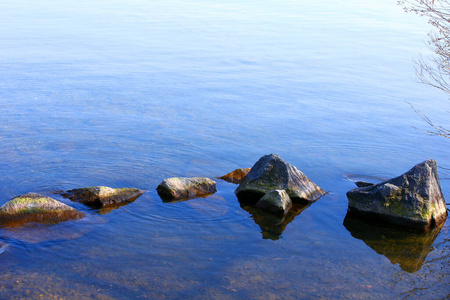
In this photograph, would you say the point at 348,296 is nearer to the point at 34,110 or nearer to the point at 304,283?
the point at 304,283

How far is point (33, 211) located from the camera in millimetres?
9477

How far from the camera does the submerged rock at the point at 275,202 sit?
10570 millimetres

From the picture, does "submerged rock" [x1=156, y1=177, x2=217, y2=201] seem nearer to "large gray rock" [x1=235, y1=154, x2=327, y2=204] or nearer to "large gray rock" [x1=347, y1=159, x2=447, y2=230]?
"large gray rock" [x1=235, y1=154, x2=327, y2=204]

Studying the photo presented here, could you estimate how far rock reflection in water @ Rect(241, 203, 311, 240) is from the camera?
32.3ft

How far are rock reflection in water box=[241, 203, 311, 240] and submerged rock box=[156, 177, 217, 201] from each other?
3.44 feet

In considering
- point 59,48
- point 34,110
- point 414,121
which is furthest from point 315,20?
point 34,110

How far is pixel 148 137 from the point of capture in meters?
14.9

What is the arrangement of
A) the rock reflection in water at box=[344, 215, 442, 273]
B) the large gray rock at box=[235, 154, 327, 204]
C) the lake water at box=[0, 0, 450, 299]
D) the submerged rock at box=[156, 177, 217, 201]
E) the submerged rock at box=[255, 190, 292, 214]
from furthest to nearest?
the large gray rock at box=[235, 154, 327, 204], the submerged rock at box=[156, 177, 217, 201], the submerged rock at box=[255, 190, 292, 214], the rock reflection in water at box=[344, 215, 442, 273], the lake water at box=[0, 0, 450, 299]

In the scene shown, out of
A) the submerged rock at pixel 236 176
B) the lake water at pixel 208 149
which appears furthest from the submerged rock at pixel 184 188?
the submerged rock at pixel 236 176

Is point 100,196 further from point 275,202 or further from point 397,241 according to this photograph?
point 397,241

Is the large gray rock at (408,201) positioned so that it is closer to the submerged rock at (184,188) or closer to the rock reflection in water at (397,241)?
the rock reflection in water at (397,241)

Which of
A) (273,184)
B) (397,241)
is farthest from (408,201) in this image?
(273,184)

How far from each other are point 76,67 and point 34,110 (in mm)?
6571

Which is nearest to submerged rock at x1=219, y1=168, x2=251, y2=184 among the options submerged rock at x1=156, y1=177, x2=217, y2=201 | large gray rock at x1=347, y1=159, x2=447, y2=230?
submerged rock at x1=156, y1=177, x2=217, y2=201
